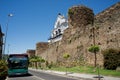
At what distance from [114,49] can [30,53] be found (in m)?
72.8

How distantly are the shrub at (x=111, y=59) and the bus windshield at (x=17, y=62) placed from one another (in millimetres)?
9784

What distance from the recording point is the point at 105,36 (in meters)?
28.6

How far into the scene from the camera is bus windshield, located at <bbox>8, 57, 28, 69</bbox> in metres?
26.2

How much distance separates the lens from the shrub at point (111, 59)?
78.5 feet

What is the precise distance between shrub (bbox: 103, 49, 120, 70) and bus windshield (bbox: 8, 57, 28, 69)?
385 inches

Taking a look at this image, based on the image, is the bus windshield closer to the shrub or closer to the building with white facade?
the shrub

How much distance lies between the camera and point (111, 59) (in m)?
24.5

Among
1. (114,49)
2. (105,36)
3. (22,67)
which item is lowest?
(22,67)

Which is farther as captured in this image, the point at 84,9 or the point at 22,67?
the point at 84,9

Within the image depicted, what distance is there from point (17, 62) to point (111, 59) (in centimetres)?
1124

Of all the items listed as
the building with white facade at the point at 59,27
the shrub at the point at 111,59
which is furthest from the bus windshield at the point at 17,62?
the building with white facade at the point at 59,27

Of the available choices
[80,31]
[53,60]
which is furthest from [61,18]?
[80,31]

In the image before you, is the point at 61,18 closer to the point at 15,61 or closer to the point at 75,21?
the point at 75,21

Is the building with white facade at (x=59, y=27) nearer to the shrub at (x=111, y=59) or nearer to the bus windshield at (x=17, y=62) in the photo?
the bus windshield at (x=17, y=62)
